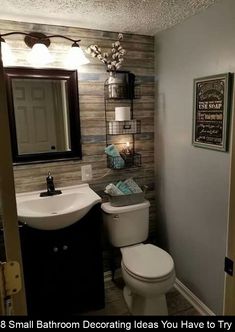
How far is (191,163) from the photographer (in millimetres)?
2018

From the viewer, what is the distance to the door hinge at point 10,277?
0.74 meters

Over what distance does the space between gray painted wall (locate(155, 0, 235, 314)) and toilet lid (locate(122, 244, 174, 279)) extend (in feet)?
1.05

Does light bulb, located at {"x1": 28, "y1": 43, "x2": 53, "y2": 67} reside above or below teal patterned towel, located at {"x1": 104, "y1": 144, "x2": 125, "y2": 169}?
above

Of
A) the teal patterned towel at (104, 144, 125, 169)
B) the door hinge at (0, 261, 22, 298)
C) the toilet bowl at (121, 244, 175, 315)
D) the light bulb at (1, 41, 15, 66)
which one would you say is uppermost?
the light bulb at (1, 41, 15, 66)

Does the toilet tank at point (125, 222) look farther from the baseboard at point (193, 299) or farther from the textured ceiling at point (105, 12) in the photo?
the textured ceiling at point (105, 12)

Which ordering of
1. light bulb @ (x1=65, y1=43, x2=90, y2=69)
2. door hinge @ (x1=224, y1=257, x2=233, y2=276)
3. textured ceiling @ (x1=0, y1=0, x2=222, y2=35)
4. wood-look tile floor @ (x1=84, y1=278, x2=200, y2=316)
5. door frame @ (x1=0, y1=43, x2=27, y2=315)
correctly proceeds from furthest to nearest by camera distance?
1. wood-look tile floor @ (x1=84, y1=278, x2=200, y2=316)
2. light bulb @ (x1=65, y1=43, x2=90, y2=69)
3. textured ceiling @ (x1=0, y1=0, x2=222, y2=35)
4. door hinge @ (x1=224, y1=257, x2=233, y2=276)
5. door frame @ (x1=0, y1=43, x2=27, y2=315)

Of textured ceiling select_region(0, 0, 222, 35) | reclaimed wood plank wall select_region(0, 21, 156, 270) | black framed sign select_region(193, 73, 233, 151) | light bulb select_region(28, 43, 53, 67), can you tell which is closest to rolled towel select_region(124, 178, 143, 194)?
reclaimed wood plank wall select_region(0, 21, 156, 270)

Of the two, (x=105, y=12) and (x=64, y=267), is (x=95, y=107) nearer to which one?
(x=105, y=12)

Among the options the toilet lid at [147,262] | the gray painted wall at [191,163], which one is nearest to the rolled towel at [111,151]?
the gray painted wall at [191,163]

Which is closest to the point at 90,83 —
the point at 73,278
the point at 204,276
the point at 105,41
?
the point at 105,41

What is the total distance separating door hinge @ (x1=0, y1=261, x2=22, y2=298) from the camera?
2.41 feet

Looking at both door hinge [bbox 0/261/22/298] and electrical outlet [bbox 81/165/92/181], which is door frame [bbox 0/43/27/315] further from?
electrical outlet [bbox 81/165/92/181]

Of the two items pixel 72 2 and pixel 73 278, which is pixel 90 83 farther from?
pixel 73 278

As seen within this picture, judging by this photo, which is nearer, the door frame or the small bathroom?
the door frame
